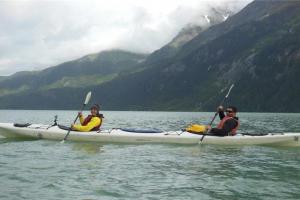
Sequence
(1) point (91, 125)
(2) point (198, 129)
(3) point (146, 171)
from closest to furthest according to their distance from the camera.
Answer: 1. (3) point (146, 171)
2. (2) point (198, 129)
3. (1) point (91, 125)

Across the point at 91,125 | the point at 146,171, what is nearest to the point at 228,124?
the point at 91,125

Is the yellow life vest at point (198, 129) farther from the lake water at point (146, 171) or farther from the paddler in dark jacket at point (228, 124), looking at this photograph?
the lake water at point (146, 171)

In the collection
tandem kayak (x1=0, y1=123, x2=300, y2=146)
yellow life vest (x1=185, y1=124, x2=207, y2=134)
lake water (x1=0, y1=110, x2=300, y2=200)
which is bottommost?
lake water (x1=0, y1=110, x2=300, y2=200)

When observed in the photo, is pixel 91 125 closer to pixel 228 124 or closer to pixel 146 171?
pixel 228 124

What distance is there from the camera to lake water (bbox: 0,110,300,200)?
14.5 metres

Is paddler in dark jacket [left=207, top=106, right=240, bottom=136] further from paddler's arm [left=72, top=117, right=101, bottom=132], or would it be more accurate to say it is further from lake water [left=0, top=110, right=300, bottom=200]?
paddler's arm [left=72, top=117, right=101, bottom=132]

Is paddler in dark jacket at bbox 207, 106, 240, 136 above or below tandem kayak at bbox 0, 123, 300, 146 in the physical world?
above

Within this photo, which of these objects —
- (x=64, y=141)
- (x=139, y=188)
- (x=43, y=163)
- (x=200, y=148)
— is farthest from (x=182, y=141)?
(x=139, y=188)

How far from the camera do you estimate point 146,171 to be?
721 inches

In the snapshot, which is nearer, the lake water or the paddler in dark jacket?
the lake water

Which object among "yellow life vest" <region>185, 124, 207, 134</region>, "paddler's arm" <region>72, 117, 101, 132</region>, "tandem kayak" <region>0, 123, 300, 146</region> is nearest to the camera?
"tandem kayak" <region>0, 123, 300, 146</region>

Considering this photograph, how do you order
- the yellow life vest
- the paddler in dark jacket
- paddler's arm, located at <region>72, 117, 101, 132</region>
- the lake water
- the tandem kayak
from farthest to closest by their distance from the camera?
paddler's arm, located at <region>72, 117, 101, 132</region> < the yellow life vest < the tandem kayak < the paddler in dark jacket < the lake water

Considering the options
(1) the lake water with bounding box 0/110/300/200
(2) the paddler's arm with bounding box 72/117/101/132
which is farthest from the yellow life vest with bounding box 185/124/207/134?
(2) the paddler's arm with bounding box 72/117/101/132

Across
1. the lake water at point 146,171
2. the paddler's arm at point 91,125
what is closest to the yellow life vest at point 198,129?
the lake water at point 146,171
